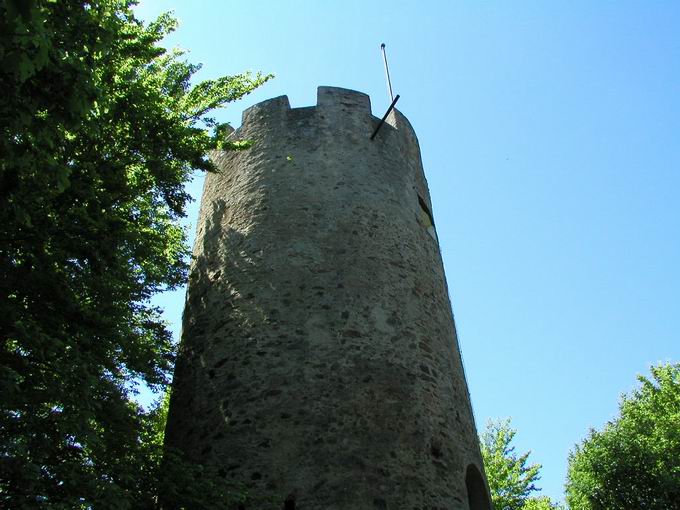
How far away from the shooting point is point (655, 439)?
15.8 m

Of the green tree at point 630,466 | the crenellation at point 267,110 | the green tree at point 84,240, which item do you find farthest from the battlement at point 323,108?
the green tree at point 630,466

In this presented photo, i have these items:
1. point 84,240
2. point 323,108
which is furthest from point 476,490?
point 323,108

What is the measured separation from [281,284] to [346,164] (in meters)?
2.23

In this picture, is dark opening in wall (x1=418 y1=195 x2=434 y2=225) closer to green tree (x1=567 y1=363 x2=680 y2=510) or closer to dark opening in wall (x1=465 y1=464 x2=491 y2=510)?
dark opening in wall (x1=465 y1=464 x2=491 y2=510)

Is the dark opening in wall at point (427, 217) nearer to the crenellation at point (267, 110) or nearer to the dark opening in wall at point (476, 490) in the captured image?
the crenellation at point (267, 110)

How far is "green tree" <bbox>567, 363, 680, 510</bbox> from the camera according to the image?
14.9m

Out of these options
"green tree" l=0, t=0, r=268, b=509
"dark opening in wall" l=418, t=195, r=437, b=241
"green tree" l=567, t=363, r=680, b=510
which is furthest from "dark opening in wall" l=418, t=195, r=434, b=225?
"green tree" l=567, t=363, r=680, b=510

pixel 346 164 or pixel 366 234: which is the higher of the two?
pixel 346 164

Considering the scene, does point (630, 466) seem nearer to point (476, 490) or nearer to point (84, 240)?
point (476, 490)

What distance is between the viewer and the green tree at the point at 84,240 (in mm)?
4473

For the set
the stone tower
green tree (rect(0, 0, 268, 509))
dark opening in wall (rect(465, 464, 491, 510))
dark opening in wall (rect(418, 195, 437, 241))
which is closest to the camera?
green tree (rect(0, 0, 268, 509))

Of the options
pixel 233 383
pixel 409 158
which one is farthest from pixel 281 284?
pixel 409 158

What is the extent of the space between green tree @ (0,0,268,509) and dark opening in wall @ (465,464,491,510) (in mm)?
3323

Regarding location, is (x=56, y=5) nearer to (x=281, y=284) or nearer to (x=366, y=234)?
(x=281, y=284)
